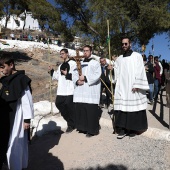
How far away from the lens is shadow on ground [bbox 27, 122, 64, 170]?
452cm

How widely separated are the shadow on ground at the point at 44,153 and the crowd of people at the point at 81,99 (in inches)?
17.6

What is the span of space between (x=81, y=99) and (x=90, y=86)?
35 cm

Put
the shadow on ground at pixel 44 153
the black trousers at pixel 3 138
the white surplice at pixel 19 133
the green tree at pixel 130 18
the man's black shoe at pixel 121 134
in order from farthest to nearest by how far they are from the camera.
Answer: the green tree at pixel 130 18 → the man's black shoe at pixel 121 134 → the shadow on ground at pixel 44 153 → the white surplice at pixel 19 133 → the black trousers at pixel 3 138

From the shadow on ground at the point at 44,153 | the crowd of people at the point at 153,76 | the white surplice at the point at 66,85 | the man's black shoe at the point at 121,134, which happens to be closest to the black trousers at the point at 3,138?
the shadow on ground at the point at 44,153

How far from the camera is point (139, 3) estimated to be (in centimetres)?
1424

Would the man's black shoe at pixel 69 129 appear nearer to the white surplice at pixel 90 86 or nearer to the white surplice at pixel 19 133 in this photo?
the white surplice at pixel 90 86

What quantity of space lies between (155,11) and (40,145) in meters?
10.4

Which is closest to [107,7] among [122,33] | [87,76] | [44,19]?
[122,33]

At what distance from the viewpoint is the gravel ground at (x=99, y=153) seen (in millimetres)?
4312

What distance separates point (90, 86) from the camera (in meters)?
5.83

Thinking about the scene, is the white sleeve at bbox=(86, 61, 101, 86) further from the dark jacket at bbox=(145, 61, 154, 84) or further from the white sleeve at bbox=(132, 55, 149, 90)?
the dark jacket at bbox=(145, 61, 154, 84)

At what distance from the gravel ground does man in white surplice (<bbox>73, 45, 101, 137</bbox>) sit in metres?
0.26

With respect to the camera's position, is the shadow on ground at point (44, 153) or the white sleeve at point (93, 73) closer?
the shadow on ground at point (44, 153)

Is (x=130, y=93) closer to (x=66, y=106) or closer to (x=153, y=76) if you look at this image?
(x=66, y=106)
